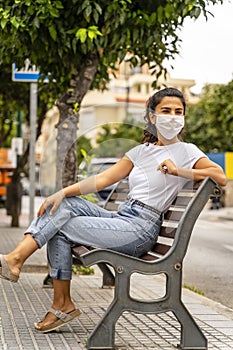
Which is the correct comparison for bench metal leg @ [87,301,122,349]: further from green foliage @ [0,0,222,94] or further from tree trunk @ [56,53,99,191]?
green foliage @ [0,0,222,94]

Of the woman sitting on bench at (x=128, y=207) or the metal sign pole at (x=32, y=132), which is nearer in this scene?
the woman sitting on bench at (x=128, y=207)

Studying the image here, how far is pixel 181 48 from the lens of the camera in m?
9.98

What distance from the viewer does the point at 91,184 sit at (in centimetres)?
546

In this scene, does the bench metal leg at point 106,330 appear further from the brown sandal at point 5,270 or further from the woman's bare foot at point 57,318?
the brown sandal at point 5,270

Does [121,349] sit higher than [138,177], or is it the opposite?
[138,177]

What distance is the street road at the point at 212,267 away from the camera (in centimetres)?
925

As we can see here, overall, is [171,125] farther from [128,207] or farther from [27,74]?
[27,74]

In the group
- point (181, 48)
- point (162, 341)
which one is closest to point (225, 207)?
point (181, 48)

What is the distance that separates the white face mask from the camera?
5.43 metres

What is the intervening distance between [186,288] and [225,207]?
37.1 metres

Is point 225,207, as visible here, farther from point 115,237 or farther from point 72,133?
point 115,237

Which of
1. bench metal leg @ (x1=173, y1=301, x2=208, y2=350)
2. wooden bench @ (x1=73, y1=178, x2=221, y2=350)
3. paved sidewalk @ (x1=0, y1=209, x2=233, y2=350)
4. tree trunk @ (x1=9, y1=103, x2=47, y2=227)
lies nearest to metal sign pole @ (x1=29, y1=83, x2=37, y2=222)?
paved sidewalk @ (x1=0, y1=209, x2=233, y2=350)

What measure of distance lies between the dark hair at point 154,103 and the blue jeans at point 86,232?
55 cm

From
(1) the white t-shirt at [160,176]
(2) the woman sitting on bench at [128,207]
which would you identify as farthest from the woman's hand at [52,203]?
(1) the white t-shirt at [160,176]
